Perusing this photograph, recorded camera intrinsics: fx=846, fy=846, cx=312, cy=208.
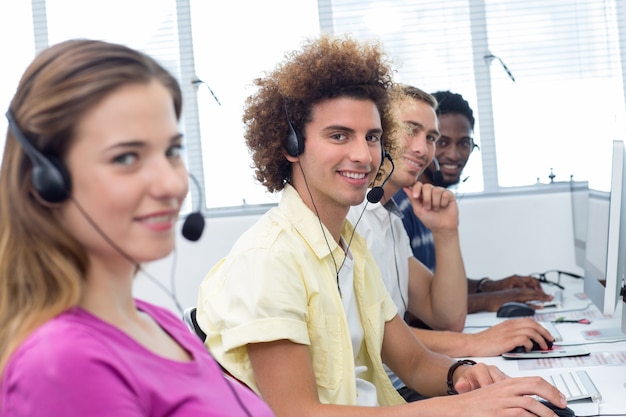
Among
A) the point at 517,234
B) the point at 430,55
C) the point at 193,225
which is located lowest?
the point at 517,234

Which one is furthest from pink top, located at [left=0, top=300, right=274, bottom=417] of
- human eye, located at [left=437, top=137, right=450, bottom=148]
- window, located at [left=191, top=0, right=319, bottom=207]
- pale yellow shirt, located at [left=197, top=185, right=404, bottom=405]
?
window, located at [left=191, top=0, right=319, bottom=207]

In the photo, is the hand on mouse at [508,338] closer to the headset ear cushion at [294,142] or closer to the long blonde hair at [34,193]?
the headset ear cushion at [294,142]

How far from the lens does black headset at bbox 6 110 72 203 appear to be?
88cm

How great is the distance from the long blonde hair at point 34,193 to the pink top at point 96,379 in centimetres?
4

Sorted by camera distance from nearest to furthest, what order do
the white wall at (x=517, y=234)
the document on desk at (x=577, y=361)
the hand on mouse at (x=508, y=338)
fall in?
the document on desk at (x=577, y=361) < the hand on mouse at (x=508, y=338) < the white wall at (x=517, y=234)

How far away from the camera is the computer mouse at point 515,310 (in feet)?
9.20

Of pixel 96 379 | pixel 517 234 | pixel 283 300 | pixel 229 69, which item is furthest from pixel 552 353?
pixel 229 69

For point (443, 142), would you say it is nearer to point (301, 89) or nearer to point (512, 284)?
point (512, 284)

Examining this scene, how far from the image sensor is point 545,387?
59.7 inches

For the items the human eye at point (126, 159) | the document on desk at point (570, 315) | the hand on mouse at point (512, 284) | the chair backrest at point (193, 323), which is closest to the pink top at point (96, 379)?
the human eye at point (126, 159)

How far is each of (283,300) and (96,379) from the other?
73 centimetres

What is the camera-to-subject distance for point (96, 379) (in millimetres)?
827

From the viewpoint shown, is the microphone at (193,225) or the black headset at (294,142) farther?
the black headset at (294,142)

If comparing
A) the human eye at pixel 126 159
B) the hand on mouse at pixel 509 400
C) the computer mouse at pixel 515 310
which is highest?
the human eye at pixel 126 159
